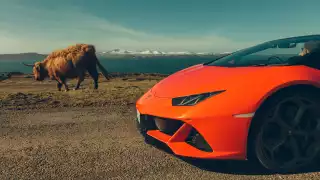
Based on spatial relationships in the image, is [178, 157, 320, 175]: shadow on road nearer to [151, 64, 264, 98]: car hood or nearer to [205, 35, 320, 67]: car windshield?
[151, 64, 264, 98]: car hood

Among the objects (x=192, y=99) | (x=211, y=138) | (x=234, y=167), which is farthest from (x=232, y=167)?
(x=192, y=99)

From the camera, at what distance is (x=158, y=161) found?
135 inches

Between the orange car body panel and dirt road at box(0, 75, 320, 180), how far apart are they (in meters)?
0.28

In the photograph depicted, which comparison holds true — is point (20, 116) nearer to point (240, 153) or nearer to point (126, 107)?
point (126, 107)

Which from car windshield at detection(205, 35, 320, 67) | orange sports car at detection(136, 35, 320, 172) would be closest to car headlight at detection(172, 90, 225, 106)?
orange sports car at detection(136, 35, 320, 172)

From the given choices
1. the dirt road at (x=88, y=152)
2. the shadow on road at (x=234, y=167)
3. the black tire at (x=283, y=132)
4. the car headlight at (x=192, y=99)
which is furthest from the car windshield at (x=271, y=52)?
the dirt road at (x=88, y=152)

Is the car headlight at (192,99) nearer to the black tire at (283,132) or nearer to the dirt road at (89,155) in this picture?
the black tire at (283,132)

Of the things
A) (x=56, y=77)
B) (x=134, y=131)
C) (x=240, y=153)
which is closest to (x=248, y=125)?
(x=240, y=153)

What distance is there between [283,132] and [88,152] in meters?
2.32

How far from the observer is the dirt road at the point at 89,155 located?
10.1ft

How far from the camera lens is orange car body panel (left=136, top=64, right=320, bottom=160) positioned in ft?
9.71

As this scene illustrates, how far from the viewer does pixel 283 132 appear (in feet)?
9.91

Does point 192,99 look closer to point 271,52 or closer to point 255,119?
point 255,119

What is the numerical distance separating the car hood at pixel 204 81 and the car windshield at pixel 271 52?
0.87 ft
